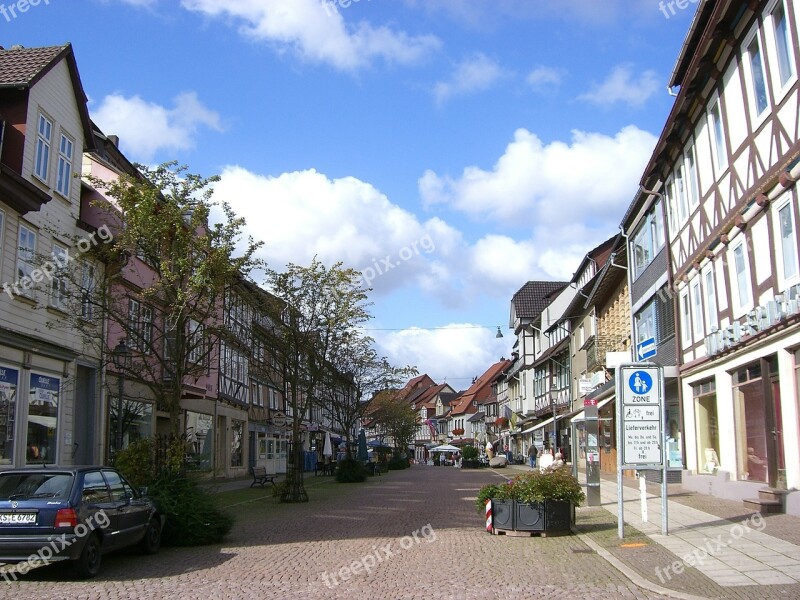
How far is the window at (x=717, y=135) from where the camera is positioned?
18.5 metres

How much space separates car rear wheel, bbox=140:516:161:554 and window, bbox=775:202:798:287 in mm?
11465

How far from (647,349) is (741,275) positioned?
9207mm

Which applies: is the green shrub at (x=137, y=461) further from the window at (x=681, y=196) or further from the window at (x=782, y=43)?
the window at (x=681, y=196)

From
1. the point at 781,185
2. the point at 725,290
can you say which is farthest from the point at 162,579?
the point at 725,290

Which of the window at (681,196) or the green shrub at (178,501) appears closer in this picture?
the green shrub at (178,501)

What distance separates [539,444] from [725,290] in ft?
118

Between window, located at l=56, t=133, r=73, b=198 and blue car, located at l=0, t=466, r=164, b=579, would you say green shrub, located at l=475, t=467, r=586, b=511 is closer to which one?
blue car, located at l=0, t=466, r=164, b=579

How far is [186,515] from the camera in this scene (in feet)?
44.8

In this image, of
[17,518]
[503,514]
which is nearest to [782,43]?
[503,514]

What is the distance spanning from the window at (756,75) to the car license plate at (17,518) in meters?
14.0

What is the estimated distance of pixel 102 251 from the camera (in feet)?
63.6
